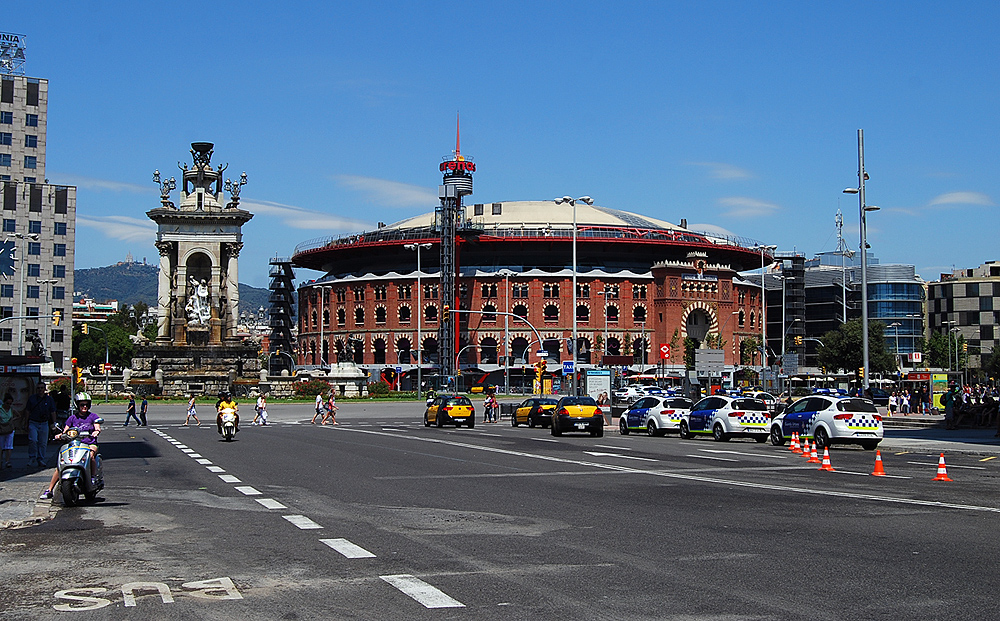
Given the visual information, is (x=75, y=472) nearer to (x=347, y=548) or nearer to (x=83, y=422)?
(x=83, y=422)

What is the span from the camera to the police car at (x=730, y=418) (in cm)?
3441

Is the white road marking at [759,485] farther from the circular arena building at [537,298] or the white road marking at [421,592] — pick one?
the circular arena building at [537,298]

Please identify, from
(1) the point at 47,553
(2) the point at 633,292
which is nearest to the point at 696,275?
(2) the point at 633,292

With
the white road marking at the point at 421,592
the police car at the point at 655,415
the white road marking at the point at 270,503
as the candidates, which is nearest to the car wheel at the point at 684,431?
the police car at the point at 655,415

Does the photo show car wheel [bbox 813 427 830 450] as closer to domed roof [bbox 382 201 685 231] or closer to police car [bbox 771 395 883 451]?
police car [bbox 771 395 883 451]

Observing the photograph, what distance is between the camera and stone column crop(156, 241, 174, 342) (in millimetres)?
79750

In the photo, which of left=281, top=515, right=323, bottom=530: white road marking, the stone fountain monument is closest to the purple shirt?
left=281, top=515, right=323, bottom=530: white road marking

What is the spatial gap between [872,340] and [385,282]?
54.2 m

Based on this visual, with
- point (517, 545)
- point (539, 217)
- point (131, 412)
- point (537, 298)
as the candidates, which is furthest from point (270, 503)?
point (539, 217)

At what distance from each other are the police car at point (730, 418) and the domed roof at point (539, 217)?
87.4 meters

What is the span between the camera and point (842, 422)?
94.1ft

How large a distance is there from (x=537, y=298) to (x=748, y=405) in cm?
8490

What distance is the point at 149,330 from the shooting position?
19188cm

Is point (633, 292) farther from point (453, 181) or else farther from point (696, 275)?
point (453, 181)
